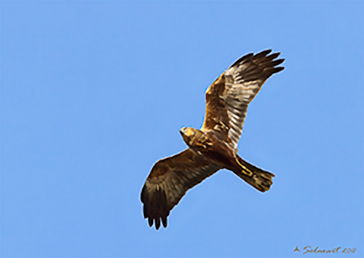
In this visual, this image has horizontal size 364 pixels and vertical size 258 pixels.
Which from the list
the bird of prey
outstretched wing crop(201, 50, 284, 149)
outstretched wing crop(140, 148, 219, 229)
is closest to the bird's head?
the bird of prey

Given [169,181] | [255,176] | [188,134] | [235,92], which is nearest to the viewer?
[188,134]

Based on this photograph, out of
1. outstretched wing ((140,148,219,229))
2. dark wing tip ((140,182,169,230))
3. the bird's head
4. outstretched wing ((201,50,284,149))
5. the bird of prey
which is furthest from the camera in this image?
dark wing tip ((140,182,169,230))

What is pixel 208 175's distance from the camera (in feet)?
41.0

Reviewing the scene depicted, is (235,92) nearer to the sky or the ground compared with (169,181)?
nearer to the sky

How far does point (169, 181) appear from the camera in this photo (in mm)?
12703

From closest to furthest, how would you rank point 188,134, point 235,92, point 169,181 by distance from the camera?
point 188,134 → point 235,92 → point 169,181

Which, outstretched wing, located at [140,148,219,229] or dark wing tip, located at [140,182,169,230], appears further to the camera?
dark wing tip, located at [140,182,169,230]

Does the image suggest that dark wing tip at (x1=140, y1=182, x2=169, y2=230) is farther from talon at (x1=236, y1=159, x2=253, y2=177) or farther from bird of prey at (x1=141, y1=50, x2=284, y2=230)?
talon at (x1=236, y1=159, x2=253, y2=177)

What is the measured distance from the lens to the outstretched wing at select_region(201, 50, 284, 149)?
471 inches

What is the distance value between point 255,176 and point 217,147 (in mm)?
1067

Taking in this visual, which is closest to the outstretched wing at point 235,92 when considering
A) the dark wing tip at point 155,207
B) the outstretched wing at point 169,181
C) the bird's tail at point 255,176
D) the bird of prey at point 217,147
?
the bird of prey at point 217,147

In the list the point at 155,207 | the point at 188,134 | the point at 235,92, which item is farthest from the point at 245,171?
the point at 155,207

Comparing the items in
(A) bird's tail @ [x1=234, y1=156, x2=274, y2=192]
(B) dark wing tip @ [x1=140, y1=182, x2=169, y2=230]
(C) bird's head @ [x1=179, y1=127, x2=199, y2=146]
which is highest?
(C) bird's head @ [x1=179, y1=127, x2=199, y2=146]

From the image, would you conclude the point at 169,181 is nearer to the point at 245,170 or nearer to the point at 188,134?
the point at 188,134
